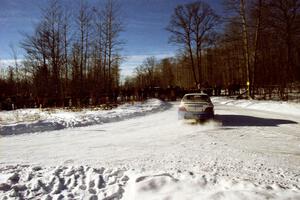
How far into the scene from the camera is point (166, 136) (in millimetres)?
8969

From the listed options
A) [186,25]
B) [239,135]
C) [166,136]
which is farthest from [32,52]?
[239,135]

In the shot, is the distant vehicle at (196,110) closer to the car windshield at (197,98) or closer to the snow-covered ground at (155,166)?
the car windshield at (197,98)

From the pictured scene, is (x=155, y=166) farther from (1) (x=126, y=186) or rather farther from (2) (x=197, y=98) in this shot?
(2) (x=197, y=98)

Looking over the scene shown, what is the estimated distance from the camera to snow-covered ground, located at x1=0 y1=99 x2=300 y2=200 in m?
4.22

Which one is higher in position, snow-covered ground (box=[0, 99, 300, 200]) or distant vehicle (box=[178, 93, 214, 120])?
distant vehicle (box=[178, 93, 214, 120])

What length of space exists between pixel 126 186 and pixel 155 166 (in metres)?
1.15

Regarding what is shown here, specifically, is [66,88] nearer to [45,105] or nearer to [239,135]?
[45,105]

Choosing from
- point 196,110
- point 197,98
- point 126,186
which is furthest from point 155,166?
point 197,98

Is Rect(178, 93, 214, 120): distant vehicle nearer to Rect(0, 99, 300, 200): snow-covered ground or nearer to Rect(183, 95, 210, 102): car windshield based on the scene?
Rect(183, 95, 210, 102): car windshield

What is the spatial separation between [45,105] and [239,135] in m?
20.4

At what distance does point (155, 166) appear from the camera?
18.1ft

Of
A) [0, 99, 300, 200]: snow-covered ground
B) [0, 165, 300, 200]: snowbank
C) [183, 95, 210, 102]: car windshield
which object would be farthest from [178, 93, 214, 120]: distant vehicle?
[0, 165, 300, 200]: snowbank

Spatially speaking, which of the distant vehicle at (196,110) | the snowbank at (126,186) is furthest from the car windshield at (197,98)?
the snowbank at (126,186)

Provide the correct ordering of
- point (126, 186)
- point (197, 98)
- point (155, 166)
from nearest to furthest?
point (126, 186) → point (155, 166) → point (197, 98)
